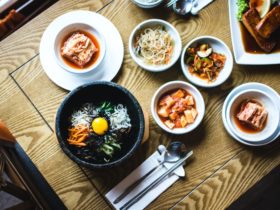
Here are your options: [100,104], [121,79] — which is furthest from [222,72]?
[100,104]

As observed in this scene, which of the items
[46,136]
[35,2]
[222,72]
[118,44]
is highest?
[35,2]

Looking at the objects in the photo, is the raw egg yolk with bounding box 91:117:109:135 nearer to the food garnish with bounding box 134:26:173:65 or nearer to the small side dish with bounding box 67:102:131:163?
the small side dish with bounding box 67:102:131:163

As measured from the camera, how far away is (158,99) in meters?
1.90

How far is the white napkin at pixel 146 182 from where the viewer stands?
1852 mm

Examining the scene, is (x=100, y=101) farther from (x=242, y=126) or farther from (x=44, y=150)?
(x=242, y=126)

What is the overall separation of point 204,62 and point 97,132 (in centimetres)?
63

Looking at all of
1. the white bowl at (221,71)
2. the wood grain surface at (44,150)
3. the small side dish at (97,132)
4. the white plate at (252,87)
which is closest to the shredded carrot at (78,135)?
the small side dish at (97,132)

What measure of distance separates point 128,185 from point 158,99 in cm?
44

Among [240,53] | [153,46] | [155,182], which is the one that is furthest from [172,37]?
[155,182]

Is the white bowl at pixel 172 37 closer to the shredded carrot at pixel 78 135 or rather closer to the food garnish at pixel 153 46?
the food garnish at pixel 153 46

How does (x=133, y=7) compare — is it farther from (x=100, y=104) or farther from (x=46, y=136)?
(x=46, y=136)

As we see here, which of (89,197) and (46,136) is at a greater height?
(46,136)

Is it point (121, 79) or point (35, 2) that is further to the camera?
point (35, 2)

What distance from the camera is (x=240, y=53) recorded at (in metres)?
1.95
